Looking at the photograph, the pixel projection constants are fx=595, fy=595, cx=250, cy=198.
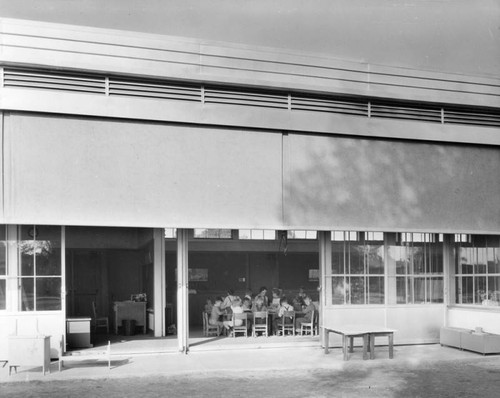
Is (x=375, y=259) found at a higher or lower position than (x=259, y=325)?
higher

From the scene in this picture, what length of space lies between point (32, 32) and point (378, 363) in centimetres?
942

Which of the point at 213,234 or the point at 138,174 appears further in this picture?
the point at 213,234

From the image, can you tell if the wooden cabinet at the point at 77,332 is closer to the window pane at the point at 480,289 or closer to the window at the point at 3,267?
the window at the point at 3,267

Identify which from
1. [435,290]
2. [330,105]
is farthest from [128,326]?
[435,290]

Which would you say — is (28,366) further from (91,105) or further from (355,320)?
(355,320)

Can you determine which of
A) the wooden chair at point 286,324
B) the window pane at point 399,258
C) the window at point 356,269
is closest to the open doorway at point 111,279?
the wooden chair at point 286,324

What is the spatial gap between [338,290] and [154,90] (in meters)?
6.22

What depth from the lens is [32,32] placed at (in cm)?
1151

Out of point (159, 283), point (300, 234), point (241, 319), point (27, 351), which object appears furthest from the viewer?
point (300, 234)

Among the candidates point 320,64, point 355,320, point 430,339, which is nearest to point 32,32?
point 320,64

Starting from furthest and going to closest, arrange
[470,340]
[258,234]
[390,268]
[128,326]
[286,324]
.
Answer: [258,234], [128,326], [286,324], [390,268], [470,340]

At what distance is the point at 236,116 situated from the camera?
1267 cm

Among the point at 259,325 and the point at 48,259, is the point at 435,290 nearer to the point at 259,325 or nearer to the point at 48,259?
the point at 259,325

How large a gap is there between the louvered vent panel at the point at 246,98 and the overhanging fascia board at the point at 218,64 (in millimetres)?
259
